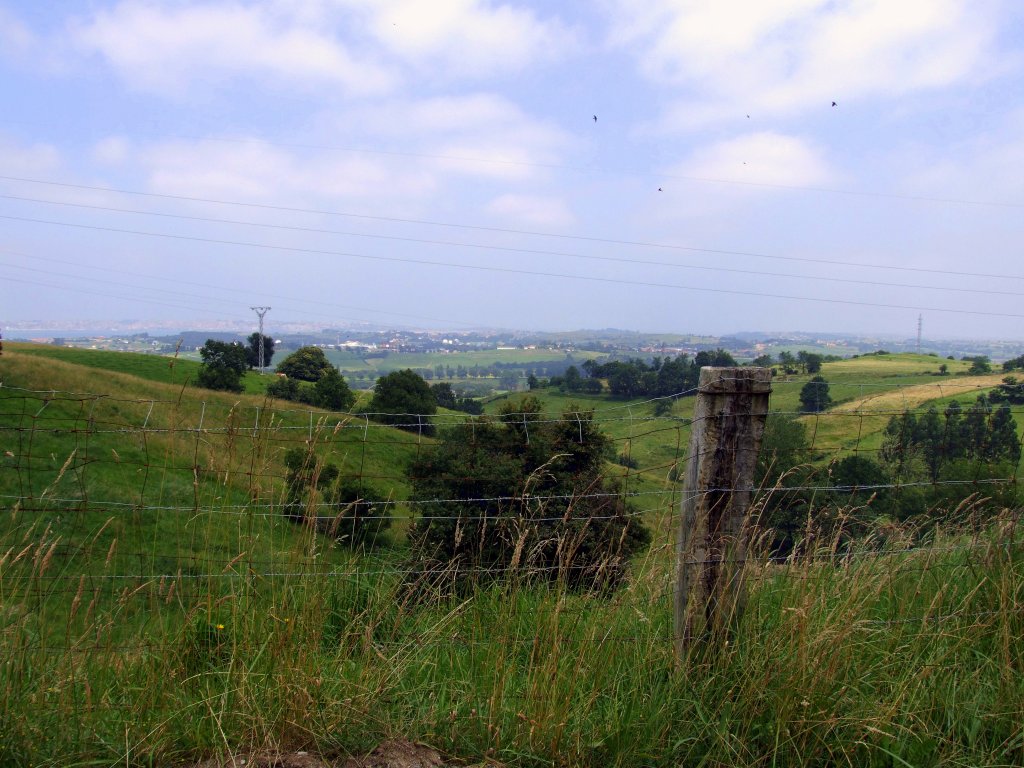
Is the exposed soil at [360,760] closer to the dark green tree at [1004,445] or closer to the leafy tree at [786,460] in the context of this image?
the leafy tree at [786,460]

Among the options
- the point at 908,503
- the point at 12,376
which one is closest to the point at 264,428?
the point at 908,503

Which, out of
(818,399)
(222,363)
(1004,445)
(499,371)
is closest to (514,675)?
(818,399)

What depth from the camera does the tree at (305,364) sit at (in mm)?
56406

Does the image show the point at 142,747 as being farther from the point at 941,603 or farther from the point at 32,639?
the point at 941,603

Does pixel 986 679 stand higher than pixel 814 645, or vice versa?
pixel 814 645

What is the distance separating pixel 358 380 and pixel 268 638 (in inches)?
2269

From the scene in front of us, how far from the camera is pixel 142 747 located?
107 inches

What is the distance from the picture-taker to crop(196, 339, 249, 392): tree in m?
33.3

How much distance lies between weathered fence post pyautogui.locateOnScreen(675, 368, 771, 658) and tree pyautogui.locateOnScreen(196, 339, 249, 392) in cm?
3139

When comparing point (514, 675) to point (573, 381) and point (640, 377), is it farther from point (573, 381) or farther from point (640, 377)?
point (573, 381)

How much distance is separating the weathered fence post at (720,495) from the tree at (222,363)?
3139 cm

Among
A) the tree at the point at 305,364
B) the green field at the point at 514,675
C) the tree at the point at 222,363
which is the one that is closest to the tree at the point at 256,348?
the tree at the point at 305,364

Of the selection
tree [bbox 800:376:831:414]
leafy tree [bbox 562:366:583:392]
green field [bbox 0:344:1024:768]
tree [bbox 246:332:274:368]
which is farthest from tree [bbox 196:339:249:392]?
green field [bbox 0:344:1024:768]

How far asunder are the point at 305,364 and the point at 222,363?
24.9 m
